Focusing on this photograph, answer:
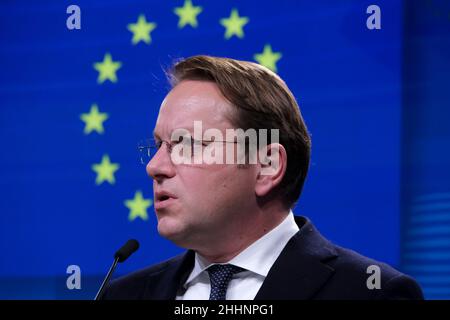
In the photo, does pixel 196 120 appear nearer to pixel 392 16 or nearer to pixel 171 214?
pixel 171 214

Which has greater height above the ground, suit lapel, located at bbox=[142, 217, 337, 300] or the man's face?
the man's face

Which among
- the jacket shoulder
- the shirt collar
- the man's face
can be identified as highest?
the man's face

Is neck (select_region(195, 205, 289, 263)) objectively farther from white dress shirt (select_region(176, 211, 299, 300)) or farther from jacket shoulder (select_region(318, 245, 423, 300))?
jacket shoulder (select_region(318, 245, 423, 300))

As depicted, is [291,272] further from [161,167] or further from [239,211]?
[161,167]

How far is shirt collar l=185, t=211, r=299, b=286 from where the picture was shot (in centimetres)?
187

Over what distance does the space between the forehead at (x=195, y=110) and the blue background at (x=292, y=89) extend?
2.21ft

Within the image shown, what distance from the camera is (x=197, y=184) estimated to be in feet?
5.99

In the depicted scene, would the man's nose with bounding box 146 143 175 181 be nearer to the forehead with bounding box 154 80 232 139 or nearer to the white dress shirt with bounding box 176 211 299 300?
the forehead with bounding box 154 80 232 139

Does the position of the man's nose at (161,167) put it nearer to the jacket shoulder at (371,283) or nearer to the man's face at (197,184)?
the man's face at (197,184)

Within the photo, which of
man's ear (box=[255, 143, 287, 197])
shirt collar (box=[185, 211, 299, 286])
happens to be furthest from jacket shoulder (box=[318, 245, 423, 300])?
man's ear (box=[255, 143, 287, 197])

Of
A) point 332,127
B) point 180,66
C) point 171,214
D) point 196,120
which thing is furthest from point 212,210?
point 332,127

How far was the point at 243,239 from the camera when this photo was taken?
75.9 inches

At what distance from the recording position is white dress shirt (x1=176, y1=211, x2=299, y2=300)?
72.8 inches

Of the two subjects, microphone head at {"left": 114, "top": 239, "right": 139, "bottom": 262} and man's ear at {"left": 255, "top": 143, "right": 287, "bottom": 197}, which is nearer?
microphone head at {"left": 114, "top": 239, "right": 139, "bottom": 262}
